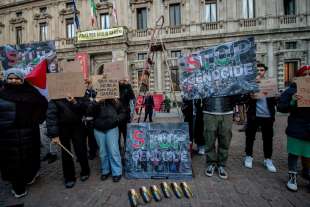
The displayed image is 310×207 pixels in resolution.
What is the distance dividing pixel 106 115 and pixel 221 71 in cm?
232

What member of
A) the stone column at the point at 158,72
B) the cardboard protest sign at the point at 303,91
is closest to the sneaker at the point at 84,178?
the cardboard protest sign at the point at 303,91

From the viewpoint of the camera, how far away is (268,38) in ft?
60.2

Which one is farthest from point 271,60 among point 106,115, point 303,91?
point 106,115

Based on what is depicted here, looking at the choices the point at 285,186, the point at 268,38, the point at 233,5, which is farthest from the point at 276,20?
the point at 285,186

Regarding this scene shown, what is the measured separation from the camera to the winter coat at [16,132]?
11.3 ft

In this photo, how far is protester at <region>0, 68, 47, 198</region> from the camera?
11.3 feet

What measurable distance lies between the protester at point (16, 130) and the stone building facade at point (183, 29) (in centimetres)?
1641

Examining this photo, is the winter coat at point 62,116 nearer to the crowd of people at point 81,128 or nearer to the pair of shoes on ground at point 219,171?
the crowd of people at point 81,128

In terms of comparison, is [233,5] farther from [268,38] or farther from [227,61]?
[227,61]

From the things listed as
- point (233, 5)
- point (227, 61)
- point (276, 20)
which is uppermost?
point (233, 5)

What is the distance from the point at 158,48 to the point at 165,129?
245cm

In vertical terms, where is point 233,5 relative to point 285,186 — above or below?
above

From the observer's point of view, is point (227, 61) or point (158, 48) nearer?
point (227, 61)

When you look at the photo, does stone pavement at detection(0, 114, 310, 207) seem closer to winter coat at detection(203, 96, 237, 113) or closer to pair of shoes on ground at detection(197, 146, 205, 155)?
pair of shoes on ground at detection(197, 146, 205, 155)
